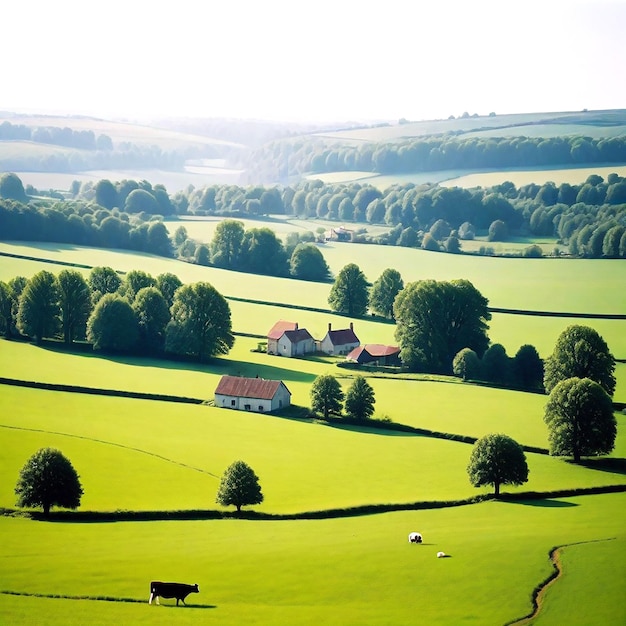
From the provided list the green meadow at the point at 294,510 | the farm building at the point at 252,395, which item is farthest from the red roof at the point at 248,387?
the green meadow at the point at 294,510

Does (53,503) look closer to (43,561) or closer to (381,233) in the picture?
(43,561)

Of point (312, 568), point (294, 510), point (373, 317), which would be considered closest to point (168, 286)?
point (373, 317)

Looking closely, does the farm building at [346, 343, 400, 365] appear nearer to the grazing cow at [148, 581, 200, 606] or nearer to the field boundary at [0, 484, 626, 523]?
the field boundary at [0, 484, 626, 523]

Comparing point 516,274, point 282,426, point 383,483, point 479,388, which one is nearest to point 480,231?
point 516,274

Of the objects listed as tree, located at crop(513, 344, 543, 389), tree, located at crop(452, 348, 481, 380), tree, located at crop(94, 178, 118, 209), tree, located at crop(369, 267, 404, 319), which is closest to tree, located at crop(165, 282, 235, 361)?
tree, located at crop(452, 348, 481, 380)

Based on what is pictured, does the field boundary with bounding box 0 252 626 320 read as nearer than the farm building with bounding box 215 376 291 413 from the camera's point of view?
No

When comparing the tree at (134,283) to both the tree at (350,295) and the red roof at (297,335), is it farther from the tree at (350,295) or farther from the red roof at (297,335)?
the tree at (350,295)

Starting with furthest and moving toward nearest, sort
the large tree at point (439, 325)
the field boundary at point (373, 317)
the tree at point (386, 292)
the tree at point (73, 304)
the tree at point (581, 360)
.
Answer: the tree at point (386, 292) → the field boundary at point (373, 317) → the tree at point (73, 304) → the large tree at point (439, 325) → the tree at point (581, 360)

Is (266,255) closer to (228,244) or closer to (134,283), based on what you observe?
(228,244)
